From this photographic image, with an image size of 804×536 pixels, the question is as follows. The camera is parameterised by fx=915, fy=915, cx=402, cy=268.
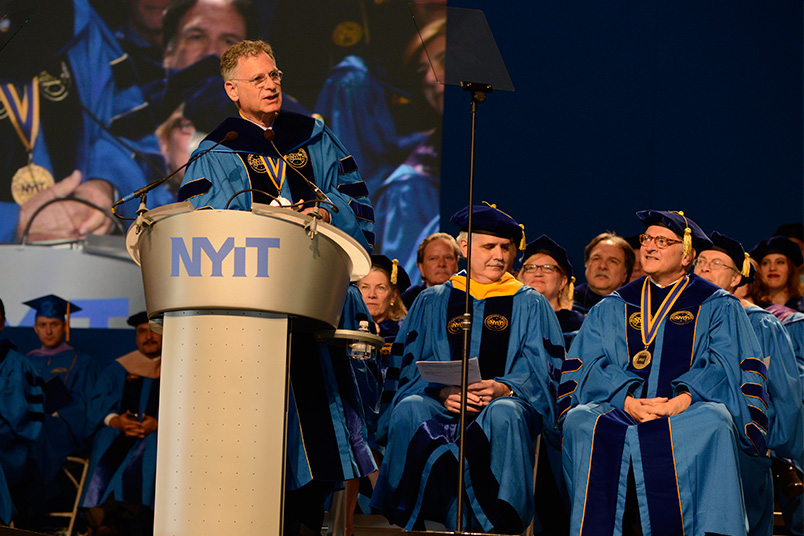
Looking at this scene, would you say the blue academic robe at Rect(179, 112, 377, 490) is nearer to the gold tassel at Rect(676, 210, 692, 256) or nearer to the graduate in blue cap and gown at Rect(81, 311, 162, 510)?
the gold tassel at Rect(676, 210, 692, 256)

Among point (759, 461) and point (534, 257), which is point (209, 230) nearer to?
point (759, 461)

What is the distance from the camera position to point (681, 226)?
428 centimetres

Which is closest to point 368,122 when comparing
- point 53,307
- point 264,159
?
point 53,307

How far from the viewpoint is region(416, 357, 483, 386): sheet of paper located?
3.83 meters

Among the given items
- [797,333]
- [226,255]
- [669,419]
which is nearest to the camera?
[226,255]

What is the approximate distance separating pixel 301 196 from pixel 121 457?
10.7 feet

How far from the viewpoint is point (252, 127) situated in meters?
3.26

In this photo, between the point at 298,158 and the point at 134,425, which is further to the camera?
the point at 134,425

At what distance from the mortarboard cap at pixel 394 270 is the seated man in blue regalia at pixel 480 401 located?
0.81m

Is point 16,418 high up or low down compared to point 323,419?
down

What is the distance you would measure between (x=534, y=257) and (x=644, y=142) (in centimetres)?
141

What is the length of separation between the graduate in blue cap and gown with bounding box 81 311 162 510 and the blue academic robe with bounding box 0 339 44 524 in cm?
37

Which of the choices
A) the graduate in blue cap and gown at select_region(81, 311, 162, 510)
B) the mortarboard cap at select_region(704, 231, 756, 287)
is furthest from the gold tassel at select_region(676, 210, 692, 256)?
the graduate in blue cap and gown at select_region(81, 311, 162, 510)

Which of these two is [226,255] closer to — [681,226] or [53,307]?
[681,226]
